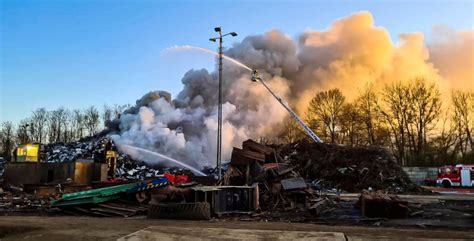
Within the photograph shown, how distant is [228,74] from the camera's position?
56875mm

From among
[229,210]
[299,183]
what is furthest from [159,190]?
[299,183]

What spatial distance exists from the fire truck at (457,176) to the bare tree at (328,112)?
1821cm

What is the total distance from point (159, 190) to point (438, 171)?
2937 cm

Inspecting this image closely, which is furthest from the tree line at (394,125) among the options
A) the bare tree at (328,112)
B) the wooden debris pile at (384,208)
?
the wooden debris pile at (384,208)

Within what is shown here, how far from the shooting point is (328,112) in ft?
178

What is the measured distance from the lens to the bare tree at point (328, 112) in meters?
53.8

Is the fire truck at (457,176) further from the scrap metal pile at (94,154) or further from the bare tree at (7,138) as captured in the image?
Answer: the bare tree at (7,138)

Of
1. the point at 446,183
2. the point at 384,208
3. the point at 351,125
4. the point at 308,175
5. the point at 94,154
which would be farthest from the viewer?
the point at 351,125

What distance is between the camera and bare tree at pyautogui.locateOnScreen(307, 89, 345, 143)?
176ft

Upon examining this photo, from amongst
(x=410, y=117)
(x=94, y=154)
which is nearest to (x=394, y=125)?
(x=410, y=117)

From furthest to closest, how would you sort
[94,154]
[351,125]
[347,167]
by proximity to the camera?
[351,125], [94,154], [347,167]

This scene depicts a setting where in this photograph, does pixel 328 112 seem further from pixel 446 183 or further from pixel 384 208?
pixel 384 208

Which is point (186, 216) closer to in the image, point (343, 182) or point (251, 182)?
point (251, 182)

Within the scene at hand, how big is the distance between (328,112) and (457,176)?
21.3m
